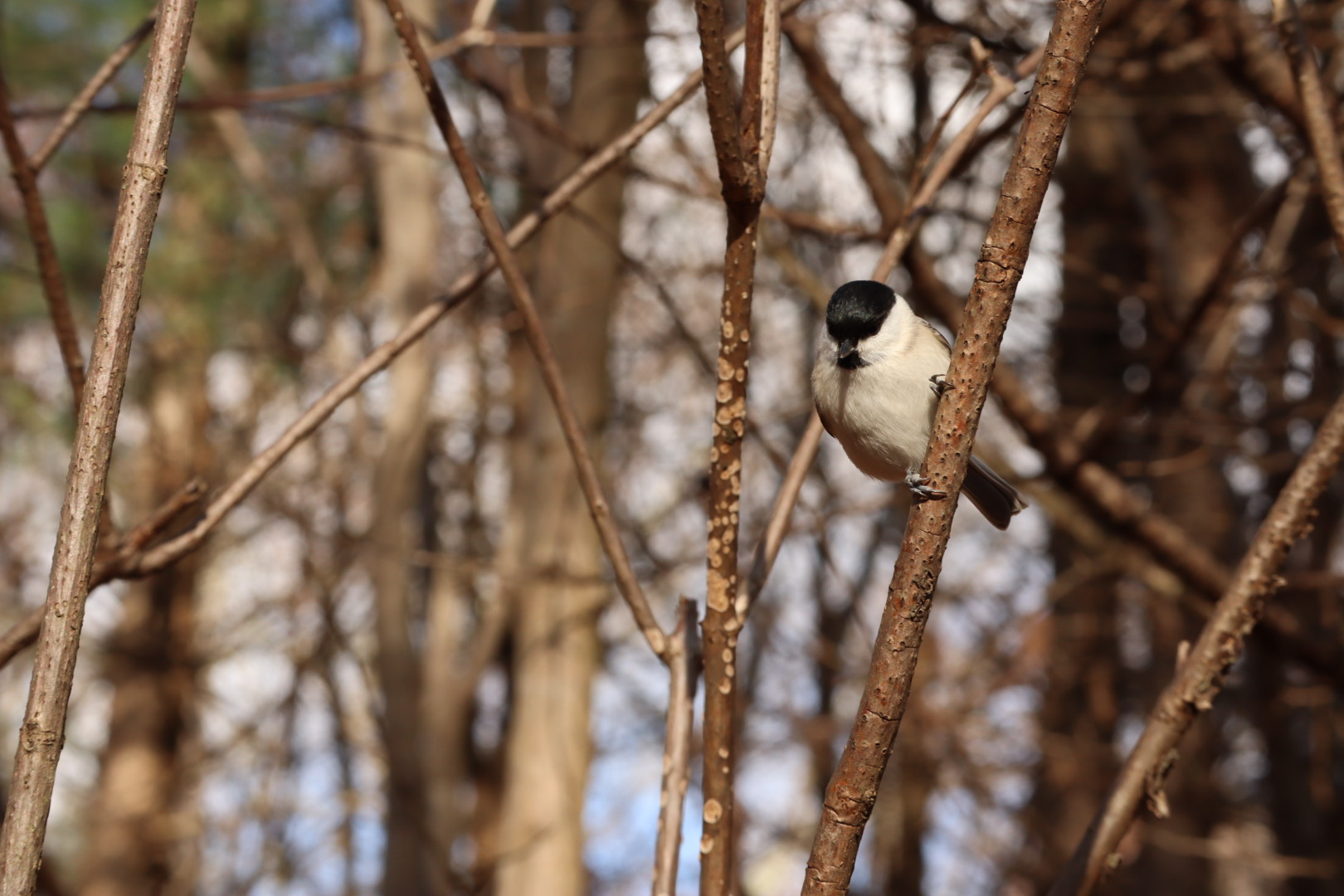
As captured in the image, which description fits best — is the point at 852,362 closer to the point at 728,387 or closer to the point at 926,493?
the point at 728,387

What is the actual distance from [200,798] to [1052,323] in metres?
9.49

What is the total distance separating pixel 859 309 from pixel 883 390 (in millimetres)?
162

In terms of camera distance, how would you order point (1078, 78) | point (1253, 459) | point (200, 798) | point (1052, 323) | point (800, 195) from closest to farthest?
point (1078, 78) → point (1253, 459) → point (1052, 323) → point (800, 195) → point (200, 798)

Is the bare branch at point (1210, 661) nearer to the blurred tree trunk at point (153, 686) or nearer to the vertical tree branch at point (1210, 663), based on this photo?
the vertical tree branch at point (1210, 663)

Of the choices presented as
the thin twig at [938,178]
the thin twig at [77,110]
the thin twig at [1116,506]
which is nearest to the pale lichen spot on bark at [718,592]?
the thin twig at [938,178]

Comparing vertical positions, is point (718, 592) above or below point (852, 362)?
below

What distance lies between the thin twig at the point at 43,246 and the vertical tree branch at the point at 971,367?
1384mm

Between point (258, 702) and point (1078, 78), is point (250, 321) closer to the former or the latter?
point (258, 702)

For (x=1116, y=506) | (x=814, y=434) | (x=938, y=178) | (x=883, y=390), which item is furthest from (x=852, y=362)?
(x=1116, y=506)

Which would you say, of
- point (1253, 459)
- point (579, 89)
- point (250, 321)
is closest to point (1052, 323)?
point (1253, 459)

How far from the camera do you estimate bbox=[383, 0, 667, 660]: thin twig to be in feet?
6.31

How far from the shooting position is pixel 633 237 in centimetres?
1074

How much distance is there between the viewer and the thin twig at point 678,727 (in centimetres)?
189

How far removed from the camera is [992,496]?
92.6 inches
